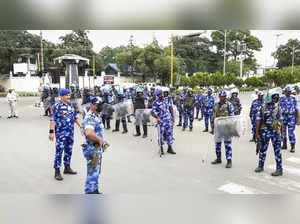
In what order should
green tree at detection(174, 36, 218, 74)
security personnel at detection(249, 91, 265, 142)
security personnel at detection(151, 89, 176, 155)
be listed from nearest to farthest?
security personnel at detection(151, 89, 176, 155), security personnel at detection(249, 91, 265, 142), green tree at detection(174, 36, 218, 74)

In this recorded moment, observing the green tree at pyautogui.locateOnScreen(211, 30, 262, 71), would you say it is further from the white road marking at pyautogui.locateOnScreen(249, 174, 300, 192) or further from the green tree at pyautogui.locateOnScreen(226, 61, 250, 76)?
the white road marking at pyautogui.locateOnScreen(249, 174, 300, 192)

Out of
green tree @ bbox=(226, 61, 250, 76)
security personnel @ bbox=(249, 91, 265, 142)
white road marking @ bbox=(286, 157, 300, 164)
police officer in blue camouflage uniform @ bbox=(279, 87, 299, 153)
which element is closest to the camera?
white road marking @ bbox=(286, 157, 300, 164)

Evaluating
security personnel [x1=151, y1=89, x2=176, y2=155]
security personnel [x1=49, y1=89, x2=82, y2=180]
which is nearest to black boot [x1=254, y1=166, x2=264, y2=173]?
security personnel [x1=151, y1=89, x2=176, y2=155]

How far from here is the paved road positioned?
14.8 ft

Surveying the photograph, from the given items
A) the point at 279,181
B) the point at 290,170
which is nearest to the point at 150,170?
A: the point at 279,181

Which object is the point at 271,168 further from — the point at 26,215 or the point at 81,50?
the point at 81,50

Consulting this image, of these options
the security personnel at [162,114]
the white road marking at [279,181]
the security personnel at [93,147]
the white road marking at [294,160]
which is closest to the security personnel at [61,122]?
the security personnel at [93,147]

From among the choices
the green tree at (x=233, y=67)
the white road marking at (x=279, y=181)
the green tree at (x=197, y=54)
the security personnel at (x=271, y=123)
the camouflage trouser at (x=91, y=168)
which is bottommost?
the white road marking at (x=279, y=181)

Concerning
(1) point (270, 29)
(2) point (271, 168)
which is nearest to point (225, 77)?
(2) point (271, 168)

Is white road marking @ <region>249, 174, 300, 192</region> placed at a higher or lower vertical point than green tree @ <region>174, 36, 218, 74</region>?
lower

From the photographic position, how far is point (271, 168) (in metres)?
5.50

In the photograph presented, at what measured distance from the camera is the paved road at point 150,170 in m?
4.51

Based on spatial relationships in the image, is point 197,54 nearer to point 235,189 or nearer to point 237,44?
point 237,44

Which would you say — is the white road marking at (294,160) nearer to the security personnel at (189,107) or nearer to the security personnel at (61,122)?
the security personnel at (189,107)
